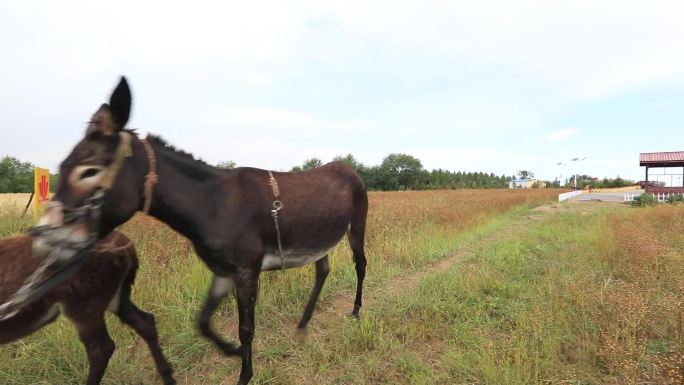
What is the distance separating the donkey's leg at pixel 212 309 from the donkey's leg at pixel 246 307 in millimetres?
124

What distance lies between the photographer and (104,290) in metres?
2.48

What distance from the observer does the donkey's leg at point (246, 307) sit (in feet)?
8.39

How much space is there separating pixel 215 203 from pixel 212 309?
0.89m

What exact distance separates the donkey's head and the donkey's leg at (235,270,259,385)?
0.90m

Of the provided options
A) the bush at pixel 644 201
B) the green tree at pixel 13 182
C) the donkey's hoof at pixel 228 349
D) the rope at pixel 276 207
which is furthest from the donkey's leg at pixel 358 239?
the green tree at pixel 13 182

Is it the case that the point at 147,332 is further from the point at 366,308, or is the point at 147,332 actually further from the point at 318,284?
the point at 366,308

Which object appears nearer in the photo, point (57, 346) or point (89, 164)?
point (89, 164)

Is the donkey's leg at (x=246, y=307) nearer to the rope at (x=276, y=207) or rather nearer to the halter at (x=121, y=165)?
the rope at (x=276, y=207)

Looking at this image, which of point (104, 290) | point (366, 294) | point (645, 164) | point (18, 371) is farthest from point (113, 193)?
point (645, 164)

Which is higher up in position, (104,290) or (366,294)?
(104,290)

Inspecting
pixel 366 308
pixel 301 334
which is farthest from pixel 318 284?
pixel 366 308

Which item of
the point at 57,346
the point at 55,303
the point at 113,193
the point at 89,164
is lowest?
the point at 57,346

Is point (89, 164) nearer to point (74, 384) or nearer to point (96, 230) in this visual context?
point (96, 230)

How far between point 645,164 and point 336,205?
1151 inches
